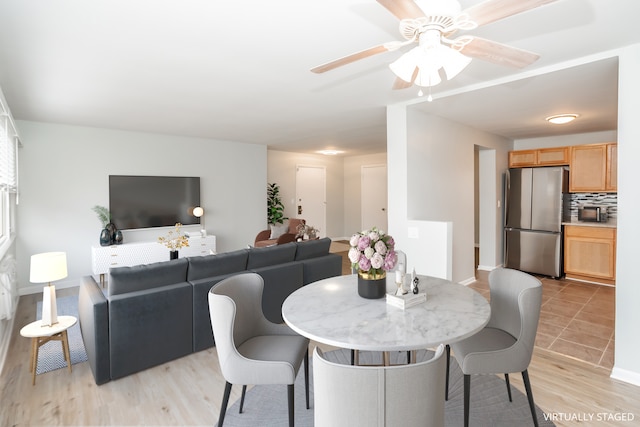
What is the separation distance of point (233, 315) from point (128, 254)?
170 inches

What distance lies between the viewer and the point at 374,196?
9.15 meters

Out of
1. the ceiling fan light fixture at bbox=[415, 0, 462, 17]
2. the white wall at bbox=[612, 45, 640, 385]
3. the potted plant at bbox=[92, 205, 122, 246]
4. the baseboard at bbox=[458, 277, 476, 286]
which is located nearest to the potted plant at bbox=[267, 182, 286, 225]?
the potted plant at bbox=[92, 205, 122, 246]

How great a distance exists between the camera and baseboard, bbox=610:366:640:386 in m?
2.51

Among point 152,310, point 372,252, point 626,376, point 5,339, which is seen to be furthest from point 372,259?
point 5,339

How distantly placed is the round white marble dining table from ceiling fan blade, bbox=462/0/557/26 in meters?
1.39

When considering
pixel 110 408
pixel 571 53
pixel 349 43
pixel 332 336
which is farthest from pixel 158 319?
pixel 571 53

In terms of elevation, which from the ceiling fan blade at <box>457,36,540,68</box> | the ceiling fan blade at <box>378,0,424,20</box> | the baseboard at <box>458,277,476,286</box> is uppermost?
the ceiling fan blade at <box>378,0,424,20</box>

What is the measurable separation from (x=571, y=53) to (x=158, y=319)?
3876 millimetres

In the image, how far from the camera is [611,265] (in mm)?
4902

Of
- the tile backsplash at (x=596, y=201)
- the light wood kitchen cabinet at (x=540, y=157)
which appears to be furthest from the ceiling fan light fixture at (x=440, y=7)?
the tile backsplash at (x=596, y=201)

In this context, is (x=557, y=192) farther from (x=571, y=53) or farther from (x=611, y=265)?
(x=571, y=53)

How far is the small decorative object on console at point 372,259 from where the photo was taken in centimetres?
196

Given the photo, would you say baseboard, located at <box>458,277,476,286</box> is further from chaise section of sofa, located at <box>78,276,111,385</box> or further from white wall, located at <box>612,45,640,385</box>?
chaise section of sofa, located at <box>78,276,111,385</box>

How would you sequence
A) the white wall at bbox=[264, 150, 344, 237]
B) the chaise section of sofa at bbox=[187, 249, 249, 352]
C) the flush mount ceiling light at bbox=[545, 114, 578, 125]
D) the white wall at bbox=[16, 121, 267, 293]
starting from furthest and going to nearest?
the white wall at bbox=[264, 150, 344, 237], the white wall at bbox=[16, 121, 267, 293], the flush mount ceiling light at bbox=[545, 114, 578, 125], the chaise section of sofa at bbox=[187, 249, 249, 352]
